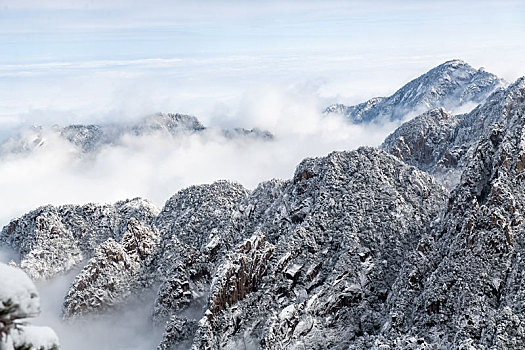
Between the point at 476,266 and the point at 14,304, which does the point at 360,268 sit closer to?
the point at 476,266

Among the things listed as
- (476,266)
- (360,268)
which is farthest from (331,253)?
(476,266)

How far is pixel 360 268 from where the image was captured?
15700cm

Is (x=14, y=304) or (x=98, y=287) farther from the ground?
Result: (x=14, y=304)

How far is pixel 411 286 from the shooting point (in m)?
138

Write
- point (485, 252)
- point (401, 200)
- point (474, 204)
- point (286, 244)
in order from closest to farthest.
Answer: point (485, 252), point (474, 204), point (286, 244), point (401, 200)

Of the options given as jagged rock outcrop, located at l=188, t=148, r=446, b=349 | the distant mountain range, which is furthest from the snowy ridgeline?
jagged rock outcrop, located at l=188, t=148, r=446, b=349

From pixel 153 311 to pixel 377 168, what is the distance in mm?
102604

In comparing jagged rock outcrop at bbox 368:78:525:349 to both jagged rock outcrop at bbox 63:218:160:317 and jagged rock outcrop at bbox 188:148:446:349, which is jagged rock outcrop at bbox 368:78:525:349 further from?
jagged rock outcrop at bbox 63:218:160:317

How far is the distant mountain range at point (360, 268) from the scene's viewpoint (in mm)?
122188

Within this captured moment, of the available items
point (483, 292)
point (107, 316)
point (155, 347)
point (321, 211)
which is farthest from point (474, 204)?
point (107, 316)

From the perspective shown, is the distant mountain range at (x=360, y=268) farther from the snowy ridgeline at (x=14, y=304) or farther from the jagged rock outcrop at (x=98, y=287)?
the snowy ridgeline at (x=14, y=304)

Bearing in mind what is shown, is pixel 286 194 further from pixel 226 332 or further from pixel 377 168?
pixel 226 332

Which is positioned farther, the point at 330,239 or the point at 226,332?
the point at 330,239

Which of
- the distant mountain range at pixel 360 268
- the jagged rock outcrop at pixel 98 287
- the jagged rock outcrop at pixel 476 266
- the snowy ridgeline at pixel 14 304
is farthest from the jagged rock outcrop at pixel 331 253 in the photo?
the snowy ridgeline at pixel 14 304
